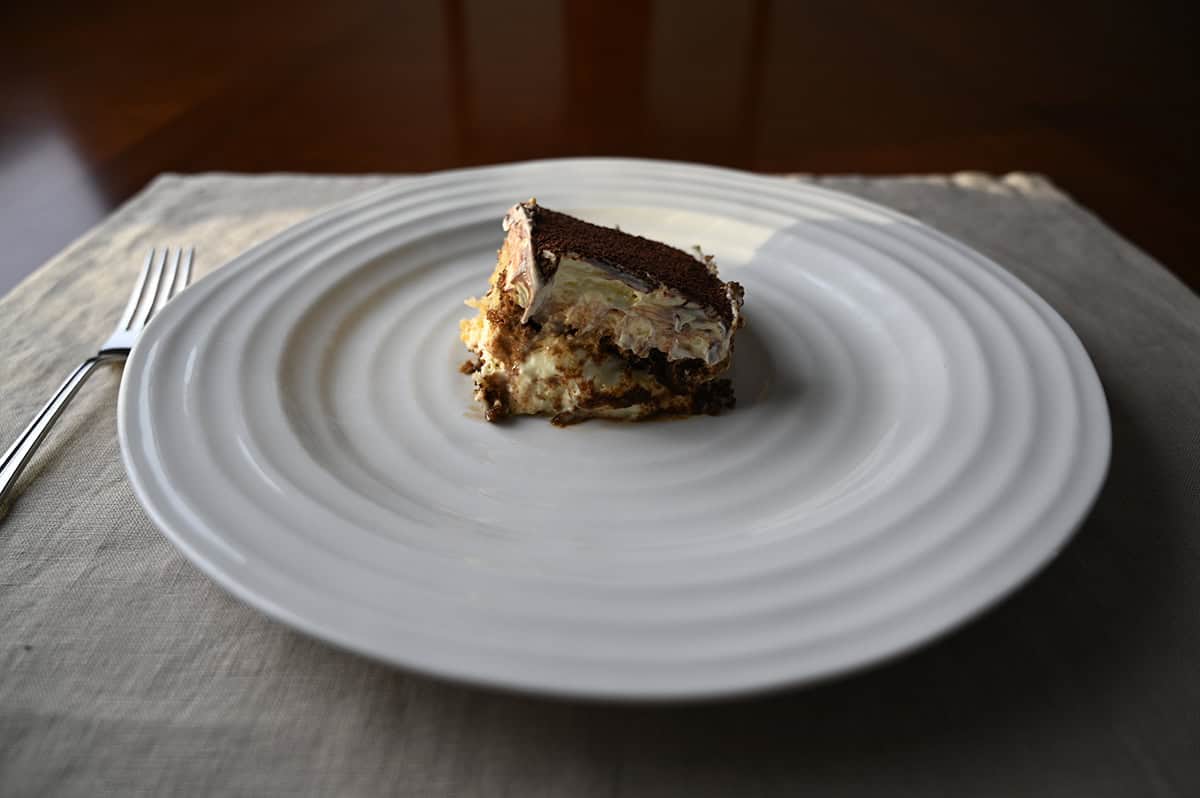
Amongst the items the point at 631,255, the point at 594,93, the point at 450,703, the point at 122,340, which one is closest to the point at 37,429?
the point at 122,340

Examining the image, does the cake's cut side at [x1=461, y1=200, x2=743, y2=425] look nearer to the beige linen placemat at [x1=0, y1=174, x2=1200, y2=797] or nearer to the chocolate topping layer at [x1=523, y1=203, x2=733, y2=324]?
the chocolate topping layer at [x1=523, y1=203, x2=733, y2=324]

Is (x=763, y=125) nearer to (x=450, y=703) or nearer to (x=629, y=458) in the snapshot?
(x=629, y=458)

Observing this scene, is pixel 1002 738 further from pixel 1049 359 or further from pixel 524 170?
pixel 524 170

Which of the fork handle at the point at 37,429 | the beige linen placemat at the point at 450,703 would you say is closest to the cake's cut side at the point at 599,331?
the beige linen placemat at the point at 450,703

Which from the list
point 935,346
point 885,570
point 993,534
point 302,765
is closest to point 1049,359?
point 935,346

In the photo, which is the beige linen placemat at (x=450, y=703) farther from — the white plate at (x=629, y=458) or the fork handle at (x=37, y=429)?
the white plate at (x=629, y=458)

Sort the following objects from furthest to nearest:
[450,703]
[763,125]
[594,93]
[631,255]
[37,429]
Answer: [594,93]
[763,125]
[631,255]
[37,429]
[450,703]
